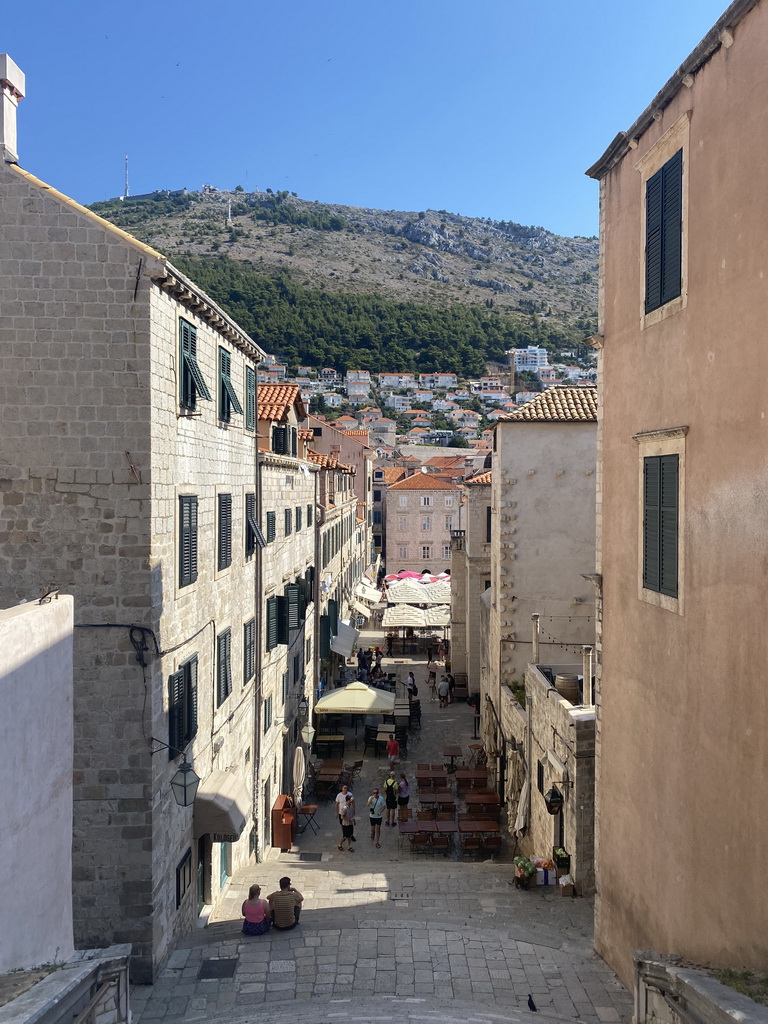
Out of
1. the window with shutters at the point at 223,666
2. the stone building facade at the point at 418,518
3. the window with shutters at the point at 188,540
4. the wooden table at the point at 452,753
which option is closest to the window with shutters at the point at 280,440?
the window with shutters at the point at 223,666

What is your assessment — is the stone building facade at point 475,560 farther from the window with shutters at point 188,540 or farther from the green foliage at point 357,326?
the green foliage at point 357,326

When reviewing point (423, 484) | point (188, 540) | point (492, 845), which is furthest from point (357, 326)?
point (188, 540)

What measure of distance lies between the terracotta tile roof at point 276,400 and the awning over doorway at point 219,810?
10254mm

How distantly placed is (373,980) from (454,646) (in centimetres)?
2631

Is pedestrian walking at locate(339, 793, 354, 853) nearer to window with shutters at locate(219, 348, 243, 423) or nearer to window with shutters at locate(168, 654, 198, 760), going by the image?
window with shutters at locate(168, 654, 198, 760)

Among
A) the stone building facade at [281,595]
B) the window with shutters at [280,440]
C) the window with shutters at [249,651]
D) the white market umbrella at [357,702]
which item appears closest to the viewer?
the window with shutters at [249,651]

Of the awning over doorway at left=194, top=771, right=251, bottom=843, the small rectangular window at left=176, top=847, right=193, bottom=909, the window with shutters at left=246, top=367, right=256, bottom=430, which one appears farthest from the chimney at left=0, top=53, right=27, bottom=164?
the small rectangular window at left=176, top=847, right=193, bottom=909

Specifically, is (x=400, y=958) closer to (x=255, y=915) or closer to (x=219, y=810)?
(x=255, y=915)

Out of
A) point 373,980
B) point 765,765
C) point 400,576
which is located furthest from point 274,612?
point 400,576

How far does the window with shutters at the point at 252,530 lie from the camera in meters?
17.3

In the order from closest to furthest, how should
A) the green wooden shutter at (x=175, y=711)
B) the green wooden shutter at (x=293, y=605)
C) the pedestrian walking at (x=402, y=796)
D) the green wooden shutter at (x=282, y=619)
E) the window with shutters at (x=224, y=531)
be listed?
the green wooden shutter at (x=175, y=711), the window with shutters at (x=224, y=531), the pedestrian walking at (x=402, y=796), the green wooden shutter at (x=282, y=619), the green wooden shutter at (x=293, y=605)

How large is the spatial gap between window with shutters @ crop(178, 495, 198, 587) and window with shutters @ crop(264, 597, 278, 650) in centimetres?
649

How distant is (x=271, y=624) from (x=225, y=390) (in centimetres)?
682

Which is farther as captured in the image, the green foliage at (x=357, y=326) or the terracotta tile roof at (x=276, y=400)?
the green foliage at (x=357, y=326)
